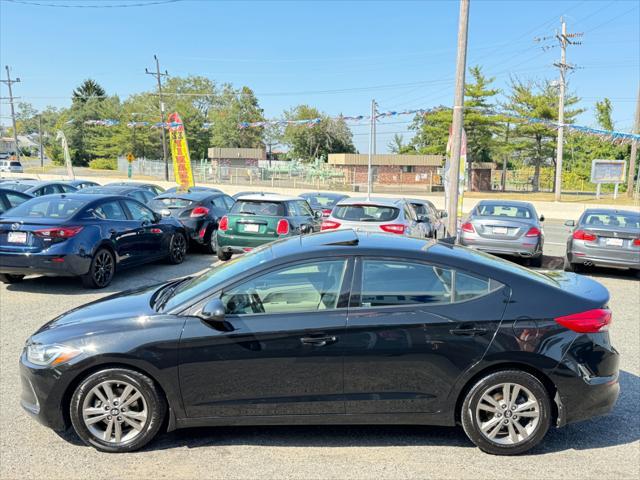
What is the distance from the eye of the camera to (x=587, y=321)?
3842 mm

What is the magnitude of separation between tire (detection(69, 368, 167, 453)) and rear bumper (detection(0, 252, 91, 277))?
196 inches

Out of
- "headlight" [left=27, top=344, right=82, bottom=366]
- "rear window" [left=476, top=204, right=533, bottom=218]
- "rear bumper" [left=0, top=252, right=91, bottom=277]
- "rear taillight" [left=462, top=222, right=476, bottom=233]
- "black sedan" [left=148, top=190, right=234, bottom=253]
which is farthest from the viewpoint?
"black sedan" [left=148, top=190, right=234, bottom=253]

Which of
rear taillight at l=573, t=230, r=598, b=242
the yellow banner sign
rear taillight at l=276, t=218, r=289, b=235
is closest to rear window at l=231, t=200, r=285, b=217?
rear taillight at l=276, t=218, r=289, b=235

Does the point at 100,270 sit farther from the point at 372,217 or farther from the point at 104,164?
the point at 104,164

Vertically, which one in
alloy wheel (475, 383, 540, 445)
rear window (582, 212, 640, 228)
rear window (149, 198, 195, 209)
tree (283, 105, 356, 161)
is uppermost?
tree (283, 105, 356, 161)

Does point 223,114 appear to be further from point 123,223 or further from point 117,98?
point 123,223

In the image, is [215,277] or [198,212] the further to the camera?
[198,212]

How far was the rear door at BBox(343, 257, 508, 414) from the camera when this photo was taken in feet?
12.1

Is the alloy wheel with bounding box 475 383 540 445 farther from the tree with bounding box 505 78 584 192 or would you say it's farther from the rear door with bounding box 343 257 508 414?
the tree with bounding box 505 78 584 192

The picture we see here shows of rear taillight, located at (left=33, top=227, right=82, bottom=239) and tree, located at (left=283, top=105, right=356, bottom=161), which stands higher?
tree, located at (left=283, top=105, right=356, bottom=161)

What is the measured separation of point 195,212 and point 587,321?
10.2 meters

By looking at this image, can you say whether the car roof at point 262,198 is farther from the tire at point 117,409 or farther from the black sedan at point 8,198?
the tire at point 117,409

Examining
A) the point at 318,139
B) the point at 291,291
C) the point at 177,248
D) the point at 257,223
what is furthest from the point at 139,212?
the point at 318,139

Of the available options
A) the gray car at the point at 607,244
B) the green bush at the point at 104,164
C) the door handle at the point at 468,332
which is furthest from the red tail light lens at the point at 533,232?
the green bush at the point at 104,164
